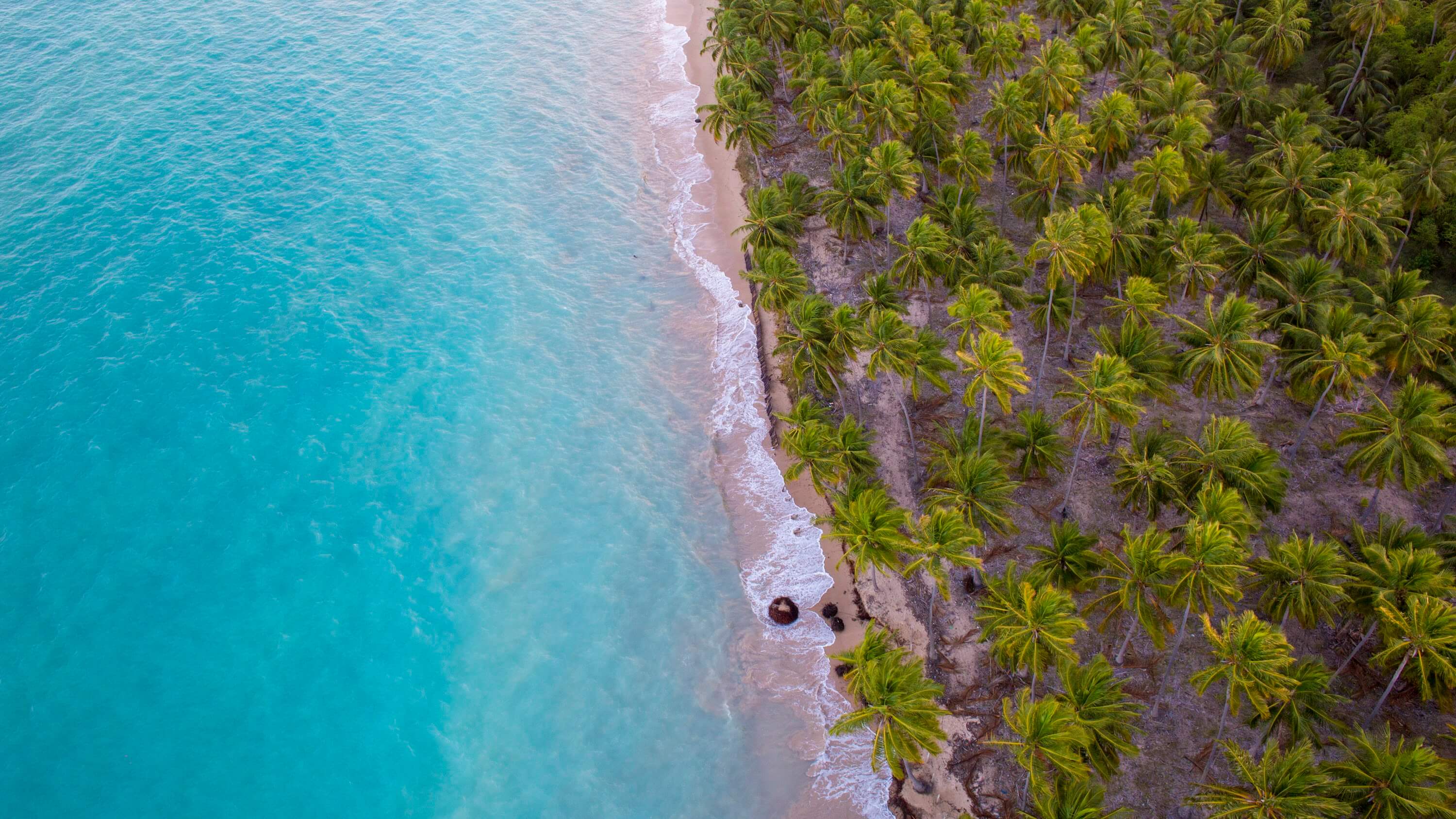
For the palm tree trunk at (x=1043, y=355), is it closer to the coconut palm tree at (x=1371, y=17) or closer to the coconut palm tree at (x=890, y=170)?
the coconut palm tree at (x=890, y=170)

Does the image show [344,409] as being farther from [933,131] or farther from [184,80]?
[184,80]

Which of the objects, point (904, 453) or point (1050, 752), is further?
point (904, 453)

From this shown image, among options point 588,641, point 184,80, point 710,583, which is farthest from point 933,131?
point 184,80

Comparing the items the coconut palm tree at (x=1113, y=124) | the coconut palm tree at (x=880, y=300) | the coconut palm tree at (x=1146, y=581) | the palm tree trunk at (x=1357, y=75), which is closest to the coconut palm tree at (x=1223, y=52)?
the palm tree trunk at (x=1357, y=75)

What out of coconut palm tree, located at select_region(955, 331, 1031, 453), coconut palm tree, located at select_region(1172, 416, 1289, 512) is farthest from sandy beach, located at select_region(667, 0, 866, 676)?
coconut palm tree, located at select_region(1172, 416, 1289, 512)

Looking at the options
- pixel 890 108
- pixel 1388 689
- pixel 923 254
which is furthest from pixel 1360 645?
pixel 890 108

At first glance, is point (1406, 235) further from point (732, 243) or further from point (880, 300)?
point (732, 243)

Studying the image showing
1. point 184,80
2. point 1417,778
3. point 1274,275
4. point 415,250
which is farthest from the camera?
point 184,80

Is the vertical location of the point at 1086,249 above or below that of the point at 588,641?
above
